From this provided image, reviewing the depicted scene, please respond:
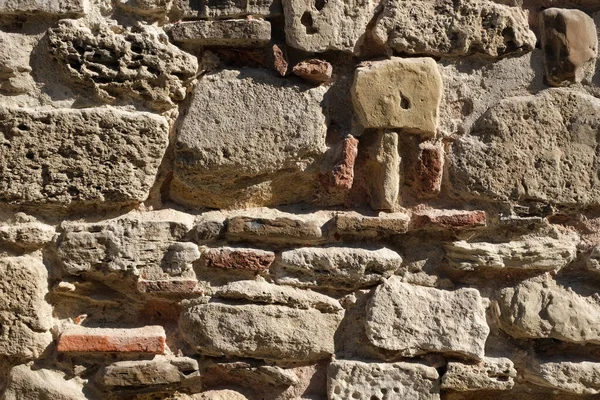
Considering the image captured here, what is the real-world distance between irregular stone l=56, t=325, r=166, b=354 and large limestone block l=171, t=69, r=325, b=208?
0.37m

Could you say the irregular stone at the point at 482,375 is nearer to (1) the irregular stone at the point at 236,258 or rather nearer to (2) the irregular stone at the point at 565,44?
(1) the irregular stone at the point at 236,258

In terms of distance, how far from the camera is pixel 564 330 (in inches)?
76.2

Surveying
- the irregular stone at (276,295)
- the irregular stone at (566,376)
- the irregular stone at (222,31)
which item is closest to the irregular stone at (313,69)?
the irregular stone at (222,31)

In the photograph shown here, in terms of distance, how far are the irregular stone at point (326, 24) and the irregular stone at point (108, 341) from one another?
823mm

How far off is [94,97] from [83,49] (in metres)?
0.12

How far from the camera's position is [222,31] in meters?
1.85

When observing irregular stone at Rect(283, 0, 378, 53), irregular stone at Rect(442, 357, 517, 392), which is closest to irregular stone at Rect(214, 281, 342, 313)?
irregular stone at Rect(442, 357, 517, 392)

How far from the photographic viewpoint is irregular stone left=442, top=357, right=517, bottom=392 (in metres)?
1.88

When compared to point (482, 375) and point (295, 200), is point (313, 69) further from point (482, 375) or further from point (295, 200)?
point (482, 375)

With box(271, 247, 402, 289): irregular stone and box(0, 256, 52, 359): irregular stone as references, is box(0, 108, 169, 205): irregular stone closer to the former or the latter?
box(0, 256, 52, 359): irregular stone

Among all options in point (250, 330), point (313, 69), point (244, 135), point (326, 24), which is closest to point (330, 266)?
point (250, 330)

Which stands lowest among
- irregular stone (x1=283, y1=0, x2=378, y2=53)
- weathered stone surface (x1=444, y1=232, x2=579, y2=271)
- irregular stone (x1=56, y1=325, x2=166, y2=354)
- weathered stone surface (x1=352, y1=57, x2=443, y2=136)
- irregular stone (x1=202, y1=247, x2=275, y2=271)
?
irregular stone (x1=56, y1=325, x2=166, y2=354)

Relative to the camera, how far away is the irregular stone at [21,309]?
180 centimetres

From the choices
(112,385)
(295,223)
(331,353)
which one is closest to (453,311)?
(331,353)
